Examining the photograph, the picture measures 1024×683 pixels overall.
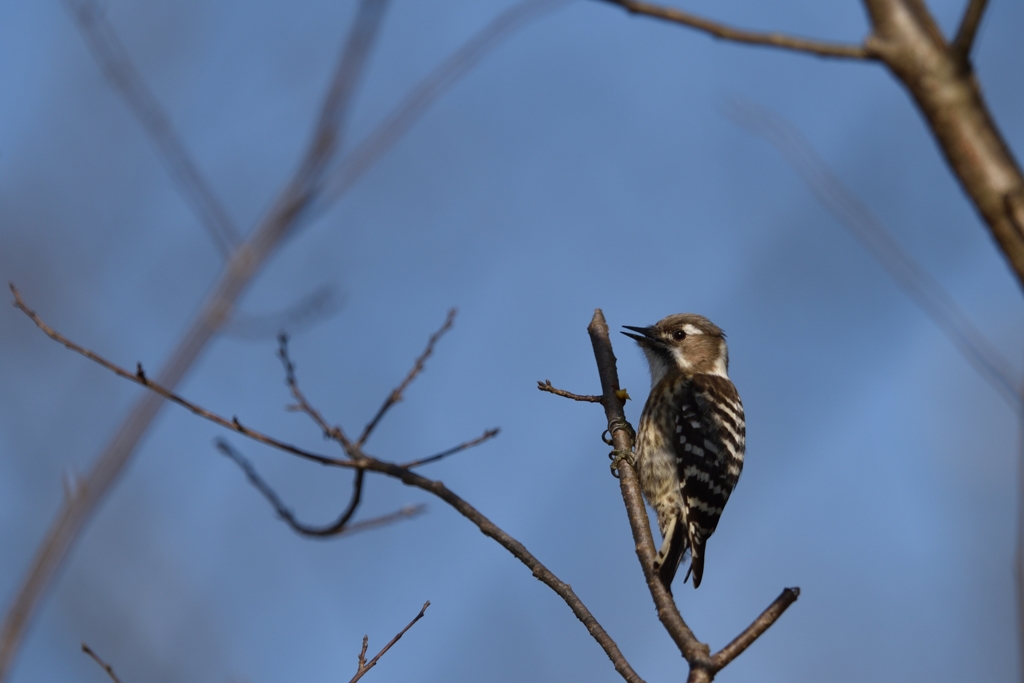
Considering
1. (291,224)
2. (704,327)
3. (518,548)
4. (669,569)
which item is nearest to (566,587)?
(518,548)

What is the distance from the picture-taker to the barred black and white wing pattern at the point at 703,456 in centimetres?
555

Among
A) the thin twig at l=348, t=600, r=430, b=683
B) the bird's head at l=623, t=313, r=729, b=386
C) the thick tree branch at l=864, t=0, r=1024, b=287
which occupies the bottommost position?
the thin twig at l=348, t=600, r=430, b=683

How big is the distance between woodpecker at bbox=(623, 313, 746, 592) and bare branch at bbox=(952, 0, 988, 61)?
13.0 feet

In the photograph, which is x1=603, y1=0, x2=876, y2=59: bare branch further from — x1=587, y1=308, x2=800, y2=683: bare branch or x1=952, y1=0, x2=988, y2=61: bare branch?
x1=587, y1=308, x2=800, y2=683: bare branch

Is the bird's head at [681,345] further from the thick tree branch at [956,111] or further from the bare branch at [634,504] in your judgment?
the thick tree branch at [956,111]

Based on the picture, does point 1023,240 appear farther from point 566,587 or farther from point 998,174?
point 566,587

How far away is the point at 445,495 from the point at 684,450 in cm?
289

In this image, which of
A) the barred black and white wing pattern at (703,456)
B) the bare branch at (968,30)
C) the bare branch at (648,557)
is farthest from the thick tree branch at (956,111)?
the barred black and white wing pattern at (703,456)

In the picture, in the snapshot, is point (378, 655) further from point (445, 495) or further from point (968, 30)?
point (968, 30)

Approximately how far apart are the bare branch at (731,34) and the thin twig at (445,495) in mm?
1491

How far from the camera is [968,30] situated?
154 cm

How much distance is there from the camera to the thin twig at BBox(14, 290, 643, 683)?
2.72 m

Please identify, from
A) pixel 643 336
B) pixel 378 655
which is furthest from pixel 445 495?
pixel 643 336

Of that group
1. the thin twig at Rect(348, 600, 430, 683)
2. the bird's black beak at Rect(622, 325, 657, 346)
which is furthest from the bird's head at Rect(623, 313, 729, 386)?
the thin twig at Rect(348, 600, 430, 683)
